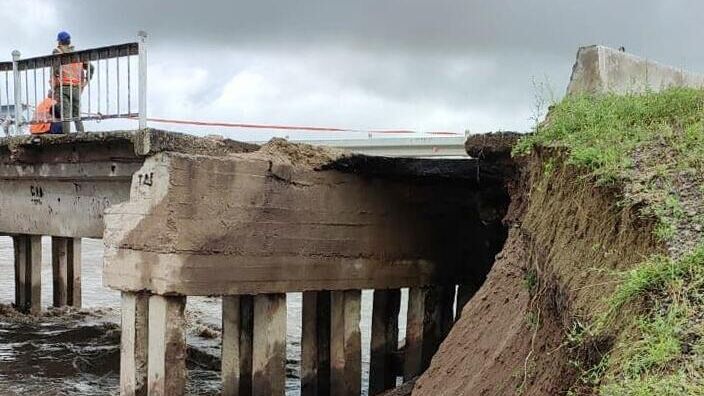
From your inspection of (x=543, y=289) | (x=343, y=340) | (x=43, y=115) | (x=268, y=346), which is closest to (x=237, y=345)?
(x=268, y=346)

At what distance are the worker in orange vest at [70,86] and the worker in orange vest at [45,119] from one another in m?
0.12

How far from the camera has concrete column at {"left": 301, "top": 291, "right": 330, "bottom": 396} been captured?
9.73m

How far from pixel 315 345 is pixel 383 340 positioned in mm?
1324

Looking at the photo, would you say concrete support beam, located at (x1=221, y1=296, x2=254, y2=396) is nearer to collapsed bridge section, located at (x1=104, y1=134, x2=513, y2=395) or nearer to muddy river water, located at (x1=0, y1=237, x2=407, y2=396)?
collapsed bridge section, located at (x1=104, y1=134, x2=513, y2=395)

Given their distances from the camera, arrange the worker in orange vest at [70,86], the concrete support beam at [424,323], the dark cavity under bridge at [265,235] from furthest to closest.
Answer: the concrete support beam at [424,323], the worker in orange vest at [70,86], the dark cavity under bridge at [265,235]

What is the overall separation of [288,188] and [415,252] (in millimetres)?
2486

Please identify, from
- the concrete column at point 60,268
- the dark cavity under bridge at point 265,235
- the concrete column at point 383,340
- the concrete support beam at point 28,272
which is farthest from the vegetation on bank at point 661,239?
the concrete column at point 60,268

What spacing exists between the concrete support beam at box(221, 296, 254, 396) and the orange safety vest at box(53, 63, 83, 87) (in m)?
3.50

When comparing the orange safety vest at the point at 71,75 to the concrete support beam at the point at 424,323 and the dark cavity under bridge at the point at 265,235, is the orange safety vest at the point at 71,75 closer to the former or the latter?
the dark cavity under bridge at the point at 265,235

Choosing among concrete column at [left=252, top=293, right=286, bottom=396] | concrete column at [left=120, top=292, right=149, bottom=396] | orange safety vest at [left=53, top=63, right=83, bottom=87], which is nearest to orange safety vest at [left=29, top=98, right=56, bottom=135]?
orange safety vest at [left=53, top=63, right=83, bottom=87]

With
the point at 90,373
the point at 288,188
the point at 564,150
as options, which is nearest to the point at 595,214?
the point at 564,150

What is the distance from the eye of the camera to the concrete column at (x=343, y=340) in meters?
9.63

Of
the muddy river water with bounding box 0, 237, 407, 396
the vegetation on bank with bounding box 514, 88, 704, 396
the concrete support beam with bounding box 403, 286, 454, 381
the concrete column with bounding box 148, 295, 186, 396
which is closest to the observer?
the vegetation on bank with bounding box 514, 88, 704, 396

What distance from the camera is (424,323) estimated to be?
11008 mm
